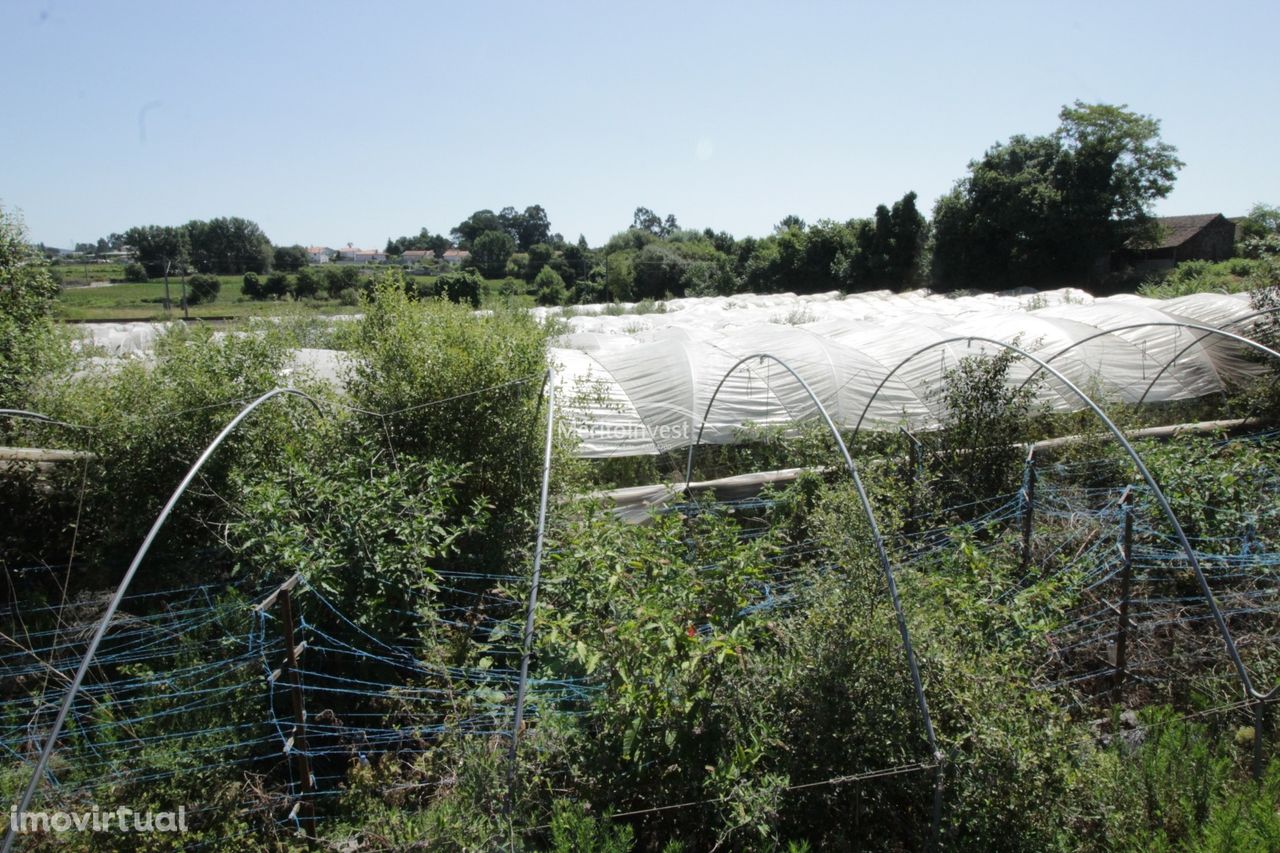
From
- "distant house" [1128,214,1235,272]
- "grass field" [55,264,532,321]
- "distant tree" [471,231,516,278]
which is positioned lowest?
"grass field" [55,264,532,321]

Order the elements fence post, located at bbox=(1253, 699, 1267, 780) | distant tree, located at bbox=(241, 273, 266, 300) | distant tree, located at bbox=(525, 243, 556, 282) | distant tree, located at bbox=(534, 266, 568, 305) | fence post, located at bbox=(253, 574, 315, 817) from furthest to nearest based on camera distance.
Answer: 1. distant tree, located at bbox=(525, 243, 556, 282)
2. distant tree, located at bbox=(534, 266, 568, 305)
3. distant tree, located at bbox=(241, 273, 266, 300)
4. fence post, located at bbox=(253, 574, 315, 817)
5. fence post, located at bbox=(1253, 699, 1267, 780)

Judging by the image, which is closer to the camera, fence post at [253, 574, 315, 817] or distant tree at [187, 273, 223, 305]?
fence post at [253, 574, 315, 817]

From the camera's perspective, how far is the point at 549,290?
44031mm

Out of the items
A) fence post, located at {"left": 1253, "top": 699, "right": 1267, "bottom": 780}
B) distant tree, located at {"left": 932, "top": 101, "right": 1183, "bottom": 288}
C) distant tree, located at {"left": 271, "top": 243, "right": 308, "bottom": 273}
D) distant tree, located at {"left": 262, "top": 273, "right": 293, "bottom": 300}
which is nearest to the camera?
fence post, located at {"left": 1253, "top": 699, "right": 1267, "bottom": 780}

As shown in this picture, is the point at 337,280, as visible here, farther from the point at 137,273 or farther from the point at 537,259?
the point at 537,259

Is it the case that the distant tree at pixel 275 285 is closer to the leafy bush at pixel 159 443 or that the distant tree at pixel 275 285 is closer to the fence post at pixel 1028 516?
the leafy bush at pixel 159 443

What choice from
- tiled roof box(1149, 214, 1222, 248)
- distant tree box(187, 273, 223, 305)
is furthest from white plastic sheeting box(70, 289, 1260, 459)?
distant tree box(187, 273, 223, 305)

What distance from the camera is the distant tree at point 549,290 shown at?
142 feet

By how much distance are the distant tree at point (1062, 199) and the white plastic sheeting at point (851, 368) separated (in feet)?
57.2

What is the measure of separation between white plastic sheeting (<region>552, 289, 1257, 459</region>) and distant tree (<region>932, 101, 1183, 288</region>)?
17.4 metres

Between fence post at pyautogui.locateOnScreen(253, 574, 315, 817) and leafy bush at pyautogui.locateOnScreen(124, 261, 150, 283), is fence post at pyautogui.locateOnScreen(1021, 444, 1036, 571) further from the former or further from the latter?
leafy bush at pyautogui.locateOnScreen(124, 261, 150, 283)

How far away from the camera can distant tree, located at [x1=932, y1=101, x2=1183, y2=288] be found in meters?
28.6

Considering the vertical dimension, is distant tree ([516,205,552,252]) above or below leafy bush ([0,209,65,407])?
above

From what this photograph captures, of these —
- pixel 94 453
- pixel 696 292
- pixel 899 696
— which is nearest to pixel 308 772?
pixel 899 696
